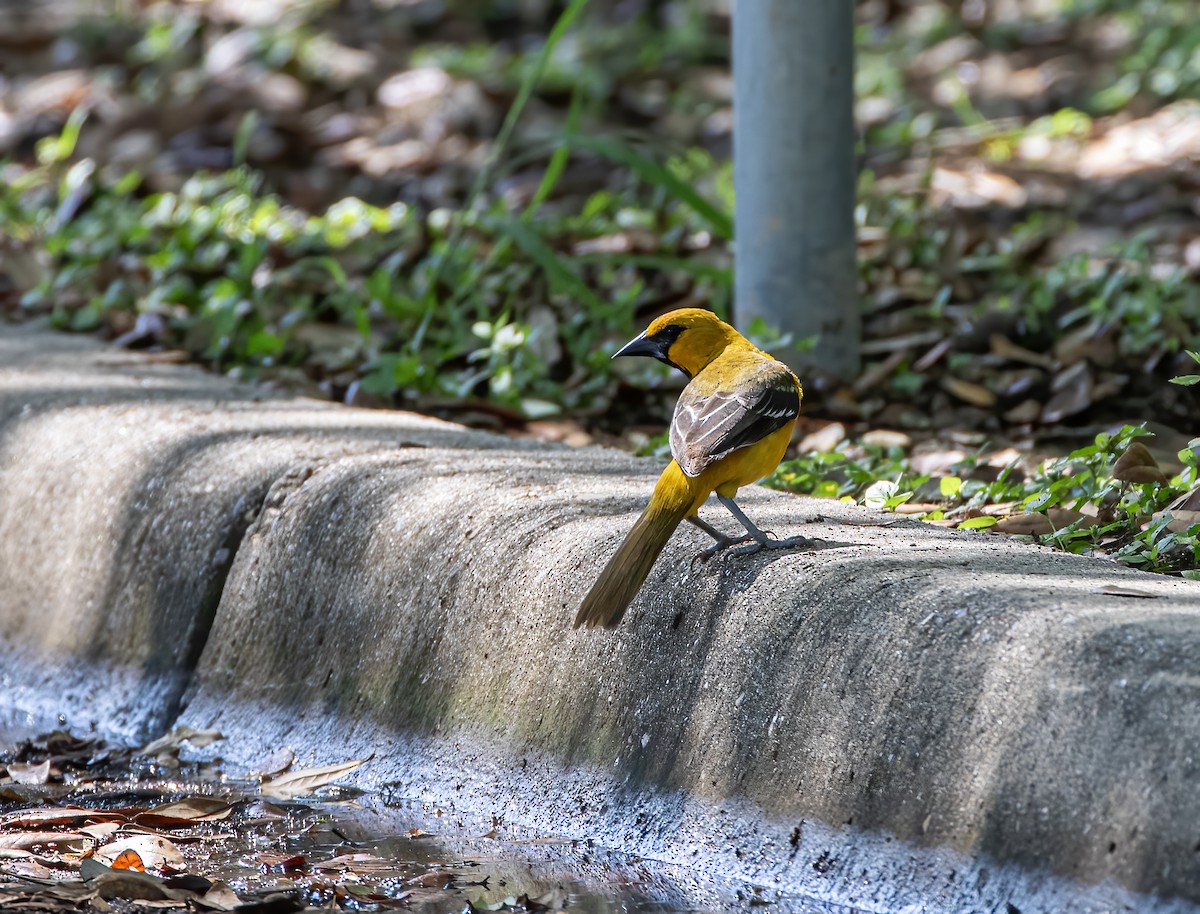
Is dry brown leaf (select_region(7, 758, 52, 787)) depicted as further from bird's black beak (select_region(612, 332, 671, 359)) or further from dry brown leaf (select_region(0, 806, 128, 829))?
bird's black beak (select_region(612, 332, 671, 359))

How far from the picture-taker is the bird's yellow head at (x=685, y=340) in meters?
3.35

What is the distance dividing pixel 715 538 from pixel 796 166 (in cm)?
207

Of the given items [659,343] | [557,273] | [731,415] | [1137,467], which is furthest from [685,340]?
[557,273]

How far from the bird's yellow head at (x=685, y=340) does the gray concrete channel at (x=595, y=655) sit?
0.29m

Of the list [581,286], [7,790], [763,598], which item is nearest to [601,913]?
[763,598]

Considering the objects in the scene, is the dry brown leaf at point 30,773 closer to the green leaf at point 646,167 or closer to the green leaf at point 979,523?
the green leaf at point 979,523

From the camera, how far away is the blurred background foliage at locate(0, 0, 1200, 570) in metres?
4.52

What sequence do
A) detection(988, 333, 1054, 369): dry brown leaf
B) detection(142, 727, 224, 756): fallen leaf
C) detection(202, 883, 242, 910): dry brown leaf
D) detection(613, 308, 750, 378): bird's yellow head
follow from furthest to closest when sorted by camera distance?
detection(988, 333, 1054, 369): dry brown leaf, detection(613, 308, 750, 378): bird's yellow head, detection(142, 727, 224, 756): fallen leaf, detection(202, 883, 242, 910): dry brown leaf

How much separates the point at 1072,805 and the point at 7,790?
1.93 meters

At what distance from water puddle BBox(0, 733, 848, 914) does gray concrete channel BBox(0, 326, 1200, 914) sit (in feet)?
0.24

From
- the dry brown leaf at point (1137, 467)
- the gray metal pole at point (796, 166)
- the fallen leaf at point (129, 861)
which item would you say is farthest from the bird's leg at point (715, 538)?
the gray metal pole at point (796, 166)

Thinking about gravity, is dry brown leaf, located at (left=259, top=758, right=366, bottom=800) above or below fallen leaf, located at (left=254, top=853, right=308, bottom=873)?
below

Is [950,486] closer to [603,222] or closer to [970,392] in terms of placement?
[970,392]

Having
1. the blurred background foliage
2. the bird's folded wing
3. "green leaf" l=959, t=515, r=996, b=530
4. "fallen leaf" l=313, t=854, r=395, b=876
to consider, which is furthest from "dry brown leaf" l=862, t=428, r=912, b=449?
"fallen leaf" l=313, t=854, r=395, b=876
